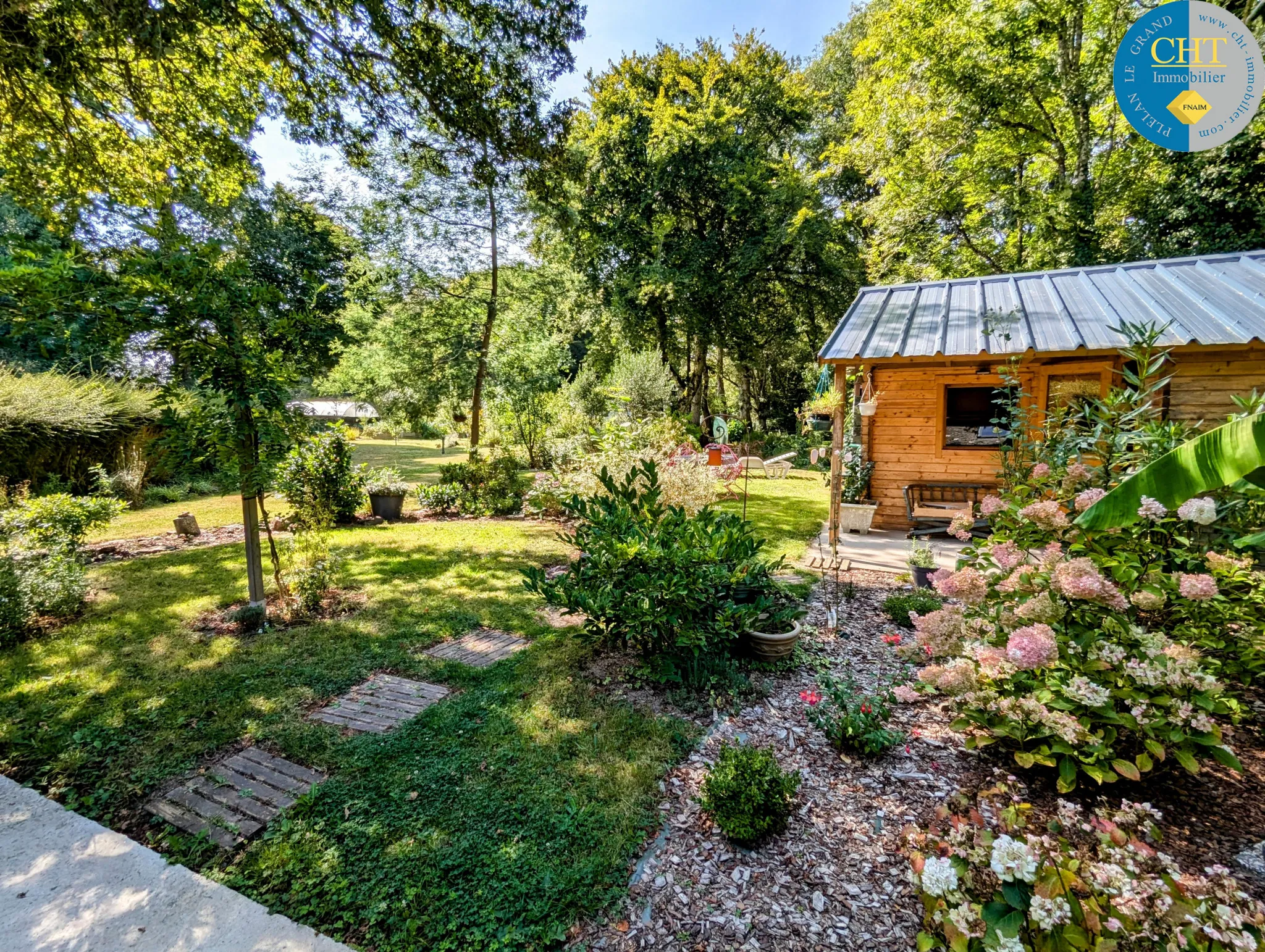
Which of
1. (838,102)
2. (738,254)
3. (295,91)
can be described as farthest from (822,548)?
(838,102)

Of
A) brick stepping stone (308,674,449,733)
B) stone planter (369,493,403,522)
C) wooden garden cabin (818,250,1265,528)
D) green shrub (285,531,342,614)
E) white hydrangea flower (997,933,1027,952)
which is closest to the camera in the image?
white hydrangea flower (997,933,1027,952)

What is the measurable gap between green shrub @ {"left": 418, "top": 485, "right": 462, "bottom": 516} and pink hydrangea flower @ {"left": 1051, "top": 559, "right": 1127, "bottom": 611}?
32.4ft

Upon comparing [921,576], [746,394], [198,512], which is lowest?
[921,576]

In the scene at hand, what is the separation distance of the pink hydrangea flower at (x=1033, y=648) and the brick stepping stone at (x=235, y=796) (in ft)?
12.2

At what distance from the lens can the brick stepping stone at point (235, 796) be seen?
8.20ft

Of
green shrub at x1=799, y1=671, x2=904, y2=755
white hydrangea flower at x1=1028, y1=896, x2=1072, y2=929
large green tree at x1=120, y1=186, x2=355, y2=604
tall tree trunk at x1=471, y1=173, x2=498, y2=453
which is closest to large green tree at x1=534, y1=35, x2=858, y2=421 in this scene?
tall tree trunk at x1=471, y1=173, x2=498, y2=453

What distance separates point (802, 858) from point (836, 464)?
5543mm

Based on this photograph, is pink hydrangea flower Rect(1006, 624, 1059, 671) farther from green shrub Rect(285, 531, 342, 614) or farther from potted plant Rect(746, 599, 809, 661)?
green shrub Rect(285, 531, 342, 614)

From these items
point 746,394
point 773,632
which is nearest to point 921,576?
point 773,632

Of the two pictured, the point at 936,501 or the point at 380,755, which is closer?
the point at 380,755

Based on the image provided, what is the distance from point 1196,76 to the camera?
27.5 feet

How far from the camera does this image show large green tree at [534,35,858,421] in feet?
53.5

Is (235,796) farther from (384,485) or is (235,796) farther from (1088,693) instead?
(384,485)

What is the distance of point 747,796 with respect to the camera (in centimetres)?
240
